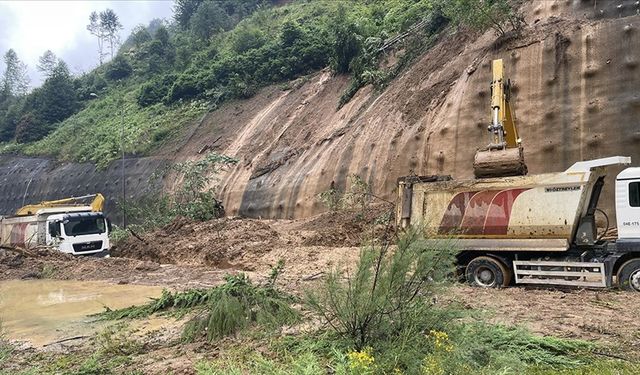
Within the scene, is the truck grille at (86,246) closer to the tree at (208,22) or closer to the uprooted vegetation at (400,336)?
the uprooted vegetation at (400,336)

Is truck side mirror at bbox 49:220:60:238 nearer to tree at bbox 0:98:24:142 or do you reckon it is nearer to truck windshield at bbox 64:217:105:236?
truck windshield at bbox 64:217:105:236

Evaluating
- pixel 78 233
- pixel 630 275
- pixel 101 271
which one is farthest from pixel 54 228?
pixel 630 275

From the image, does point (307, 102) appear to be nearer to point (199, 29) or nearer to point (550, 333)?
point (550, 333)

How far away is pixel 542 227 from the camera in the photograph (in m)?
11.2

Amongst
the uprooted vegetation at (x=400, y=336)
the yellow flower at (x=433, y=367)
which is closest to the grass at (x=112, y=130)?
the uprooted vegetation at (x=400, y=336)

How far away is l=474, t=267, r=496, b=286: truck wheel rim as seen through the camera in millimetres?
12016

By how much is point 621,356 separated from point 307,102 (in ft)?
95.9

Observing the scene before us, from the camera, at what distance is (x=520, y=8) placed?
75.7ft

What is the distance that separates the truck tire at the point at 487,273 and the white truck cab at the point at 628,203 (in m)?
2.45

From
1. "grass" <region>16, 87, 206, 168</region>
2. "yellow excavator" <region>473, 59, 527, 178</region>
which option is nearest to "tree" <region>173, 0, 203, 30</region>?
"grass" <region>16, 87, 206, 168</region>

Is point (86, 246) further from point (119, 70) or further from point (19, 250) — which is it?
point (119, 70)

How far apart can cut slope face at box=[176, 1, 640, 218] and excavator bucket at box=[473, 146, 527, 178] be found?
4.38 m

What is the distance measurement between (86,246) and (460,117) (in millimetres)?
17155

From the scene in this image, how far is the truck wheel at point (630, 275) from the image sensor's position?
33.8ft
